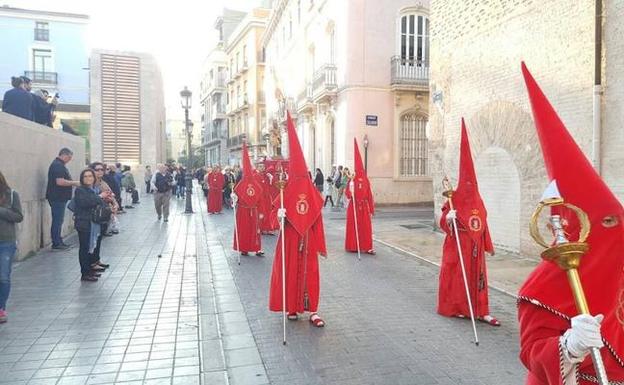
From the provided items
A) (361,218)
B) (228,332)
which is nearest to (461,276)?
(228,332)

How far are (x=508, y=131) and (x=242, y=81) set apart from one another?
40148 millimetres

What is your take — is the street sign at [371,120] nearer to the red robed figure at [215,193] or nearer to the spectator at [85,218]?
the red robed figure at [215,193]

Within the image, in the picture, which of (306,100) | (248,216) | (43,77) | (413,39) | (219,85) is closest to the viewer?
(248,216)

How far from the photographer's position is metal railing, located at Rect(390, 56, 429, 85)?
854 inches

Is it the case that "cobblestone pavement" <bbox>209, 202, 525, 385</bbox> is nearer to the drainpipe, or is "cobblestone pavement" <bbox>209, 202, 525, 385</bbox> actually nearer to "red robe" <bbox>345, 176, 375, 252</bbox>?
"red robe" <bbox>345, 176, 375, 252</bbox>

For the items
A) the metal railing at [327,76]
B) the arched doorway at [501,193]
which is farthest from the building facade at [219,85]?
the arched doorway at [501,193]

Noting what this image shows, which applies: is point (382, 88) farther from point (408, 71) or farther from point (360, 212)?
point (360, 212)

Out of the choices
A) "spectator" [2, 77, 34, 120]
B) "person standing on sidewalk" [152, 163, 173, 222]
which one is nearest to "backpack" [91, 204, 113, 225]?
"spectator" [2, 77, 34, 120]

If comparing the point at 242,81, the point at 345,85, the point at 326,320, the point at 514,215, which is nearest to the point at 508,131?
the point at 514,215

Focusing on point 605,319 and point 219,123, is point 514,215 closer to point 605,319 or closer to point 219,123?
point 605,319

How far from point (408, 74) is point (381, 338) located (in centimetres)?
1823

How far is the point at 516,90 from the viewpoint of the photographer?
1012cm

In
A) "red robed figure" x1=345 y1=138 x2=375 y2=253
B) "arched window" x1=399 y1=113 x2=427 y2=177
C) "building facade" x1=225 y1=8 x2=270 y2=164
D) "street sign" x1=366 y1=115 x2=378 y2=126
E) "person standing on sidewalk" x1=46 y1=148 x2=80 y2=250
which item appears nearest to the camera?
"person standing on sidewalk" x1=46 y1=148 x2=80 y2=250

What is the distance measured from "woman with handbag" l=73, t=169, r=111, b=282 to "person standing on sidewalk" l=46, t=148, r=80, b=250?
2267 mm
